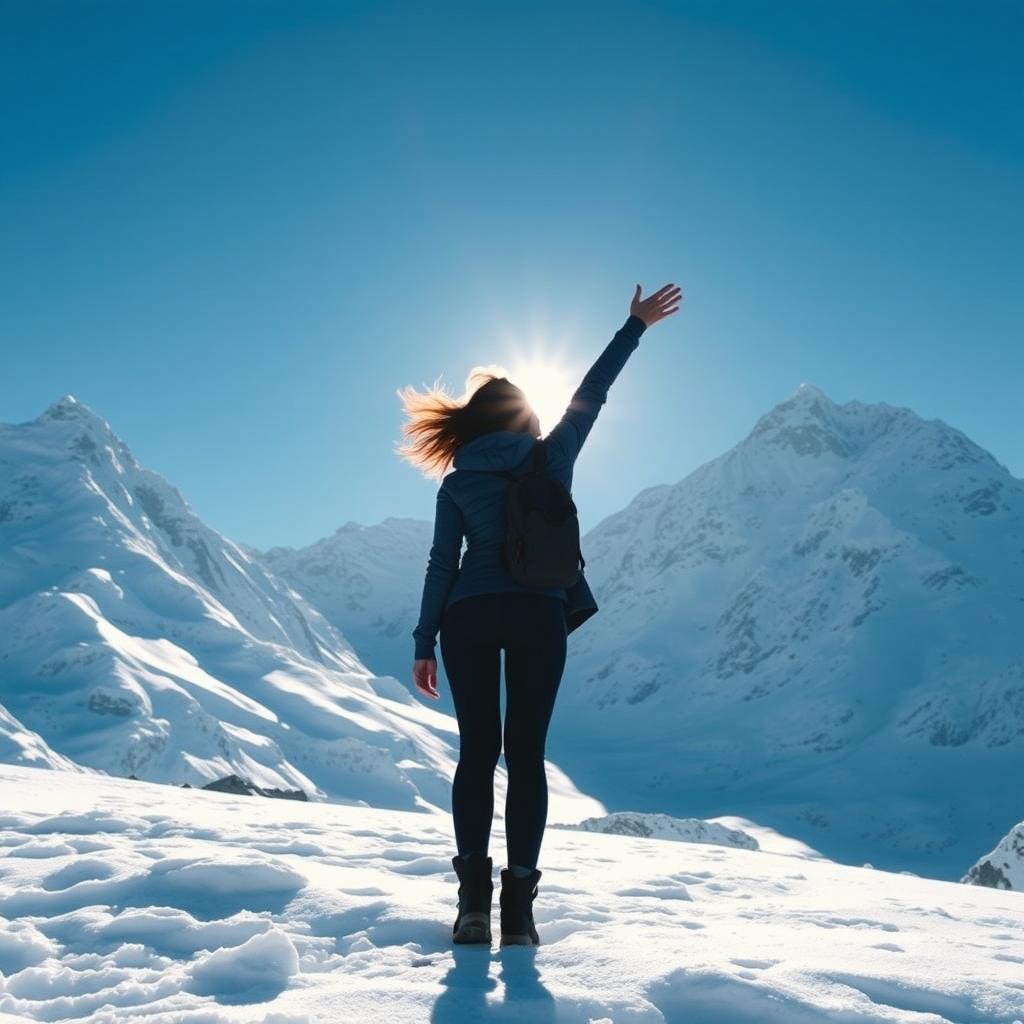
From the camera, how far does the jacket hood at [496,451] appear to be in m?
4.48

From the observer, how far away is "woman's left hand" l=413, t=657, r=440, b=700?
450 cm

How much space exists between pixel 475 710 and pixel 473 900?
80cm

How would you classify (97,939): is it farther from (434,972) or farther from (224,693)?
(224,693)

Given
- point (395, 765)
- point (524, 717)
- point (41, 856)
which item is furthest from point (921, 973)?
point (395, 765)

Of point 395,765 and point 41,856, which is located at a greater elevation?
point 395,765

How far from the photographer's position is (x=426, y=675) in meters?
4.68

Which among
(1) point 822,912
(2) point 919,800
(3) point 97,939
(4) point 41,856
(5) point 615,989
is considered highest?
(2) point 919,800

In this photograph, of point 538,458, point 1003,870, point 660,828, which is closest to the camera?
point 538,458

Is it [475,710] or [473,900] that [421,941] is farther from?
[475,710]

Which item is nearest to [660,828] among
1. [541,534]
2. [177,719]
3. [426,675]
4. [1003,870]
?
[1003,870]

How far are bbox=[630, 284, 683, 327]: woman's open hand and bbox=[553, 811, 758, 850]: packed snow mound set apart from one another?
42070mm

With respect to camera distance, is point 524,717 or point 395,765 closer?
point 524,717

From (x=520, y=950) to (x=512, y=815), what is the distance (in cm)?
55

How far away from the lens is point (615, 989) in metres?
3.31
